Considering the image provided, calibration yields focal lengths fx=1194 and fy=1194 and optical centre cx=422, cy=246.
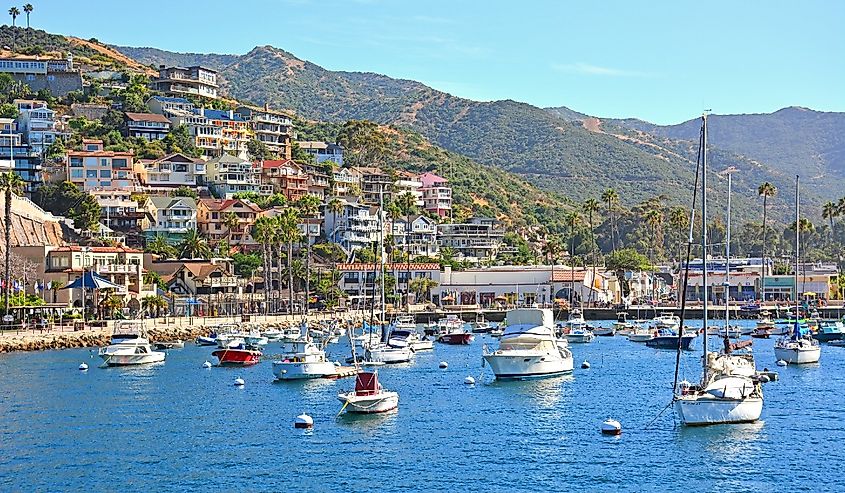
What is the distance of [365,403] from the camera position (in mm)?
58062

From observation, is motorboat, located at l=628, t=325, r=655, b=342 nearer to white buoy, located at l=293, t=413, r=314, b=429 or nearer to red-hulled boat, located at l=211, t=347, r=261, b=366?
red-hulled boat, located at l=211, t=347, r=261, b=366

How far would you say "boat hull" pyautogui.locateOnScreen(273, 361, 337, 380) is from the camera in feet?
242

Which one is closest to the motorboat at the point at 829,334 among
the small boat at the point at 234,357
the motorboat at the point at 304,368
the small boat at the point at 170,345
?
the small boat at the point at 234,357

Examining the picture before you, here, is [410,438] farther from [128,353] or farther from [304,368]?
[128,353]

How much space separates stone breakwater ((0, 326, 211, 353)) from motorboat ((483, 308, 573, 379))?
4292 cm

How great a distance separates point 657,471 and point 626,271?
493 ft

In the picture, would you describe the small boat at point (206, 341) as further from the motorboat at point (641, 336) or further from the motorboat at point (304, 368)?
the motorboat at point (641, 336)

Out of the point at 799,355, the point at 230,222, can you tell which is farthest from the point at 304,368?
the point at 230,222

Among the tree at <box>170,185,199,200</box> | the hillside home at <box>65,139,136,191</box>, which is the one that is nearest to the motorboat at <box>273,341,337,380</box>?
the hillside home at <box>65,139,136,191</box>

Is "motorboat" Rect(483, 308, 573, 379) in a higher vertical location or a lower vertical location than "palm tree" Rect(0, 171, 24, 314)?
lower

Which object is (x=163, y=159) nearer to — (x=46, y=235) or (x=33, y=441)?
(x=46, y=235)

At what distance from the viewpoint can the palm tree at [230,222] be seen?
555ft

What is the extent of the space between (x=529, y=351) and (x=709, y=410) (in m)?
23.0

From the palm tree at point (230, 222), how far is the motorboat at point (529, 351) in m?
96.3
